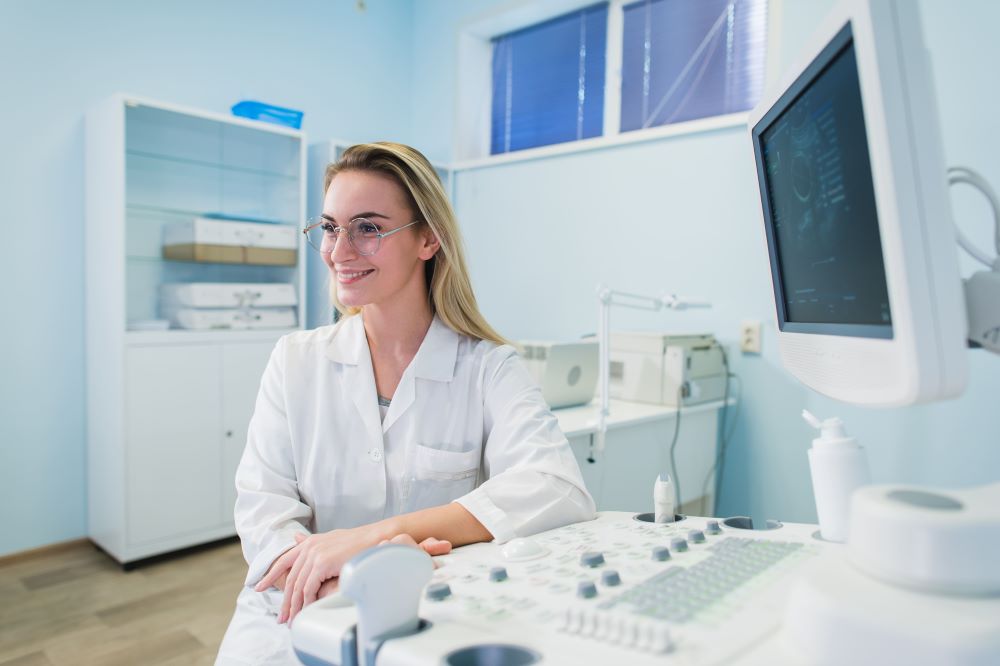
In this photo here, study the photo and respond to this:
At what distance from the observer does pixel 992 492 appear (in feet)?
1.93

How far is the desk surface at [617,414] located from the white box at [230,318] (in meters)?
1.55

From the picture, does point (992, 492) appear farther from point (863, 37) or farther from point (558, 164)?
point (558, 164)

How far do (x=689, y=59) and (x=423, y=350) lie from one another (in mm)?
2345

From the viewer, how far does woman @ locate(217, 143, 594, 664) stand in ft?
3.87

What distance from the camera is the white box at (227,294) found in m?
3.08

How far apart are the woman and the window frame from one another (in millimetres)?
1794

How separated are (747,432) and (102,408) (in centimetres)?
258

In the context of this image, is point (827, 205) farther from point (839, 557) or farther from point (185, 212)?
point (185, 212)

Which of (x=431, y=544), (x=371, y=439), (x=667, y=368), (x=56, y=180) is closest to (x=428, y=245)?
(x=371, y=439)

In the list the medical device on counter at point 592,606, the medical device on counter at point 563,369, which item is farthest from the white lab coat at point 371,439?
the medical device on counter at point 563,369

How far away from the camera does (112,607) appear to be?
8.28ft

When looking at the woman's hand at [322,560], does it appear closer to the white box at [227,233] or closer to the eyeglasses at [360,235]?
the eyeglasses at [360,235]

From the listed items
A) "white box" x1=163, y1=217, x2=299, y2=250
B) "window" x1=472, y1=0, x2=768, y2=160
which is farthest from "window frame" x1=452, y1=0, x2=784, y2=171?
"white box" x1=163, y1=217, x2=299, y2=250

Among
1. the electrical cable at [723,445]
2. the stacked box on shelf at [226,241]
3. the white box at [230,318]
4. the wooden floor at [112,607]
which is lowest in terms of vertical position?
the wooden floor at [112,607]
